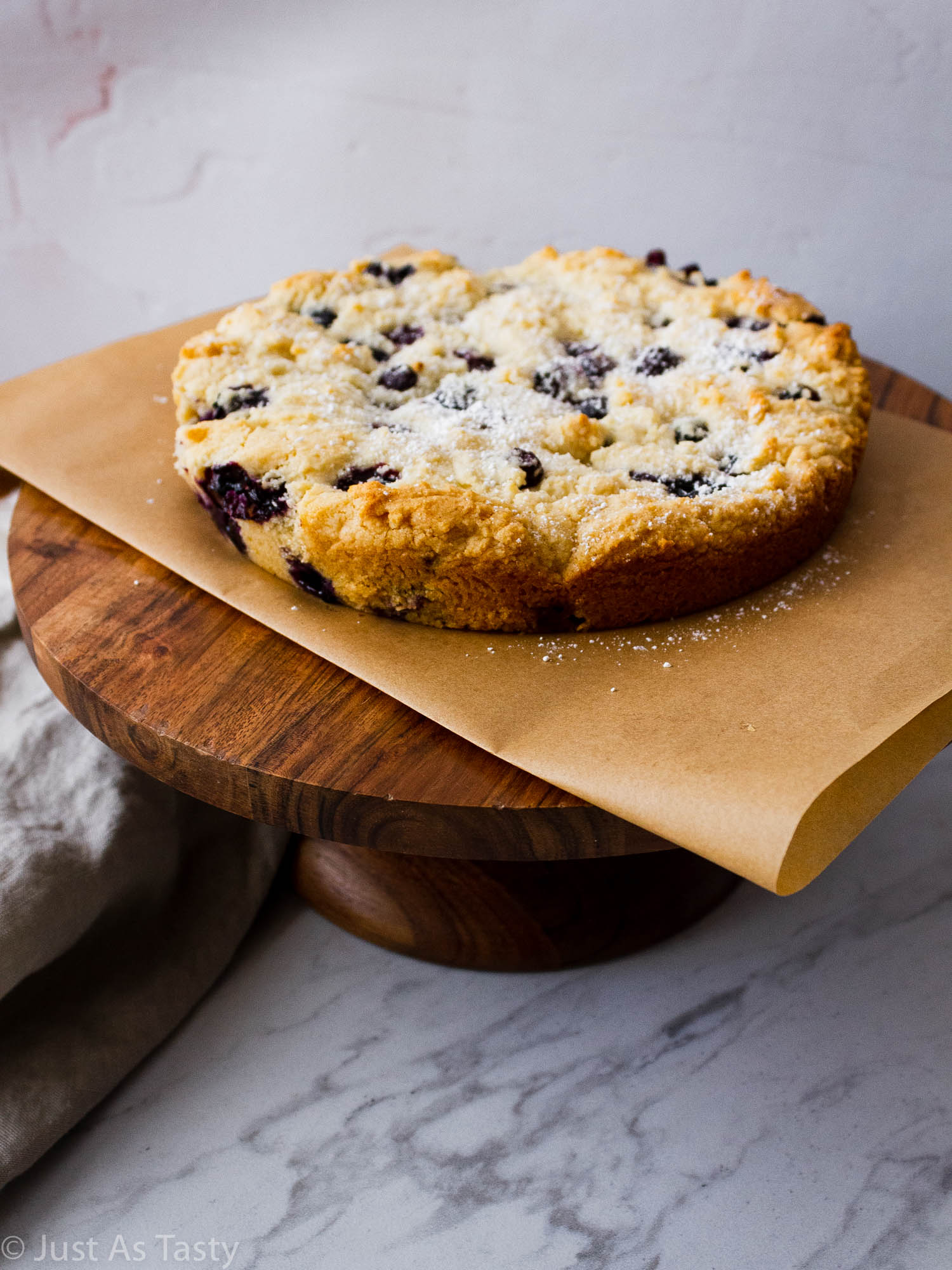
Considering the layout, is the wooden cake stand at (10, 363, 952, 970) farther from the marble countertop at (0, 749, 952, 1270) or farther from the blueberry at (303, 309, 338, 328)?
the blueberry at (303, 309, 338, 328)

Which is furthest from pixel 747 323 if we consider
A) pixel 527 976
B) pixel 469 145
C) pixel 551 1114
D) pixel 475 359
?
pixel 469 145

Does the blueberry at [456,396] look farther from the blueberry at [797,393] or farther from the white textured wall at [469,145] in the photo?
the white textured wall at [469,145]

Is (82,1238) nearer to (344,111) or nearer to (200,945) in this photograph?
(200,945)

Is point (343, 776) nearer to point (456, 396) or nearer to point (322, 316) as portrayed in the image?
point (456, 396)

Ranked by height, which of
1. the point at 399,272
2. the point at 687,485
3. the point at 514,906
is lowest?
the point at 514,906

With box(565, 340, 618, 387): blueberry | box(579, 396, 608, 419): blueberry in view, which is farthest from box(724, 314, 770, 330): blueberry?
box(579, 396, 608, 419): blueberry

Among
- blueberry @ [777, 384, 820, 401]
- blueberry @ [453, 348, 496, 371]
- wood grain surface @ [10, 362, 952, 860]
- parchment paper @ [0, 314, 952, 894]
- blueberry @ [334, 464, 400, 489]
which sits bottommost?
wood grain surface @ [10, 362, 952, 860]
